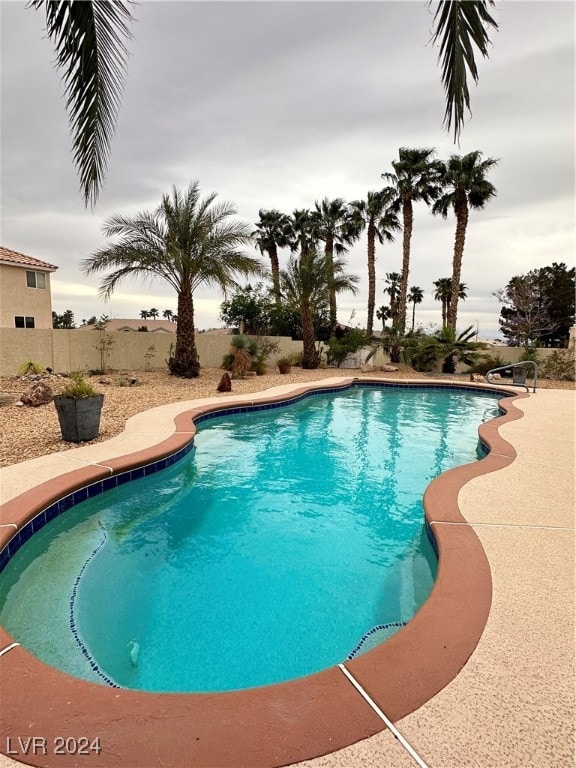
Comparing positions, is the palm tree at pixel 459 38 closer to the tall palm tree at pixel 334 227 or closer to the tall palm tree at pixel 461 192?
the tall palm tree at pixel 461 192

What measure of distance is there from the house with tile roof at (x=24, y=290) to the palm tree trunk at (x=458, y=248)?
20.6 m

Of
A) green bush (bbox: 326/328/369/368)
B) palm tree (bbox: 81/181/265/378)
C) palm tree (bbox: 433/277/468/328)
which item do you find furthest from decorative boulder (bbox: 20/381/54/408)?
palm tree (bbox: 433/277/468/328)

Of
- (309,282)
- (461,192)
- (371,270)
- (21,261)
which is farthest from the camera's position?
(371,270)

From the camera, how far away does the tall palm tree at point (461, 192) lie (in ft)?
67.8

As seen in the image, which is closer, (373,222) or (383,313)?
(373,222)

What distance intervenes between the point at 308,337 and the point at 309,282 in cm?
267

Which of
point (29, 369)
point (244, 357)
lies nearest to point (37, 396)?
point (29, 369)

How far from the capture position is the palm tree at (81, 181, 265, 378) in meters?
14.0

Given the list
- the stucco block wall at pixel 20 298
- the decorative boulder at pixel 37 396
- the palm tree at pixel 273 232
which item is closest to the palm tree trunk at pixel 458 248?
the palm tree at pixel 273 232

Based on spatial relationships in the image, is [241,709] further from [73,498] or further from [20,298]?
[20,298]

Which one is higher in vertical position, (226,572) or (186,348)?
(186,348)

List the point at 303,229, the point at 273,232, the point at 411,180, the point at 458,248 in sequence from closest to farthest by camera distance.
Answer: the point at 458,248
the point at 411,180
the point at 303,229
the point at 273,232

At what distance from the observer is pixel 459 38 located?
228 centimetres

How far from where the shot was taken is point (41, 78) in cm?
363
